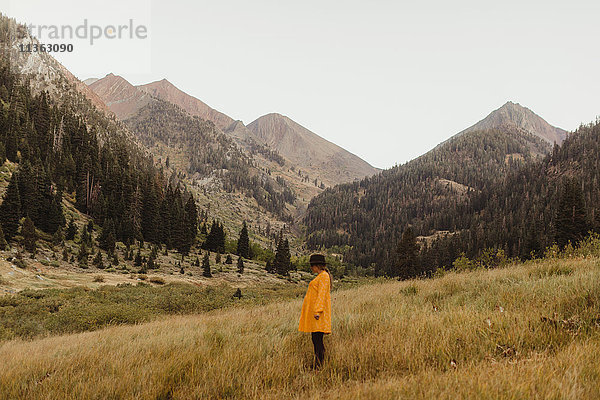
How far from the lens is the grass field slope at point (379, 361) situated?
2.82 metres

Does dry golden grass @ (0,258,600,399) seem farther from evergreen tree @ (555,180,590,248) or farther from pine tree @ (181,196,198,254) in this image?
evergreen tree @ (555,180,590,248)

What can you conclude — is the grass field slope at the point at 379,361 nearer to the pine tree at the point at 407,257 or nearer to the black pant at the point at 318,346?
the black pant at the point at 318,346

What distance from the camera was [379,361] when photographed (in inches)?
157

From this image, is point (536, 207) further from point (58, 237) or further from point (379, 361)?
point (58, 237)

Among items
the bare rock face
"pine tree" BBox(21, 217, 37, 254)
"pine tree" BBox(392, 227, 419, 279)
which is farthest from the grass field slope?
the bare rock face

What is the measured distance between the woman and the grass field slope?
26cm

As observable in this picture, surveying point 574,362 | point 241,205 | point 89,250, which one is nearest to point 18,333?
point 574,362

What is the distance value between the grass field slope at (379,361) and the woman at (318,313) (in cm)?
26

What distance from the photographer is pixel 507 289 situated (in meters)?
6.54

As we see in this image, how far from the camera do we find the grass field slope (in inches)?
111

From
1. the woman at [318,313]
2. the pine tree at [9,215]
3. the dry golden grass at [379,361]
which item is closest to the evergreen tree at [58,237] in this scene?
the pine tree at [9,215]

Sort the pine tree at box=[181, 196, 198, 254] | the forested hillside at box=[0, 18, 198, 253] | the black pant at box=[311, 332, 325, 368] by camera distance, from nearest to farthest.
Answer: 1. the black pant at box=[311, 332, 325, 368]
2. the forested hillside at box=[0, 18, 198, 253]
3. the pine tree at box=[181, 196, 198, 254]

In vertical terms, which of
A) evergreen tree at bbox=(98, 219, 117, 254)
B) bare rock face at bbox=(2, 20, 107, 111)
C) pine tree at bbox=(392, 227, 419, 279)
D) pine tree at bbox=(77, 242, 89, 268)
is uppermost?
bare rock face at bbox=(2, 20, 107, 111)

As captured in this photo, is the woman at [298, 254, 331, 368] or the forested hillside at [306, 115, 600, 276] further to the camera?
the forested hillside at [306, 115, 600, 276]
